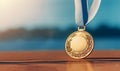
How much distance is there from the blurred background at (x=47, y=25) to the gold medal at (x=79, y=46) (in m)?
0.31

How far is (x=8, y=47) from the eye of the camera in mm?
1354

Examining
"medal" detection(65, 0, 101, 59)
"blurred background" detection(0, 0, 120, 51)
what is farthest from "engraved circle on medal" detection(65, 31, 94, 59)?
"blurred background" detection(0, 0, 120, 51)

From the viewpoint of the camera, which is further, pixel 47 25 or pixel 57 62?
pixel 47 25

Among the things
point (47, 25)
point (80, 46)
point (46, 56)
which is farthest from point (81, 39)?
point (47, 25)

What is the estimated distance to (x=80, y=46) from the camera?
948 millimetres

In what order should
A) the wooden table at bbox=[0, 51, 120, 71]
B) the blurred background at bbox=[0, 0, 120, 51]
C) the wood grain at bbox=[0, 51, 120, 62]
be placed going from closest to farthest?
1. the wooden table at bbox=[0, 51, 120, 71]
2. the wood grain at bbox=[0, 51, 120, 62]
3. the blurred background at bbox=[0, 0, 120, 51]

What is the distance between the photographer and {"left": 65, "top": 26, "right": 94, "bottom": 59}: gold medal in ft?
3.10

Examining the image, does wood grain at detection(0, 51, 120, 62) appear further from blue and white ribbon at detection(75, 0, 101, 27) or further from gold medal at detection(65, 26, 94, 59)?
blue and white ribbon at detection(75, 0, 101, 27)

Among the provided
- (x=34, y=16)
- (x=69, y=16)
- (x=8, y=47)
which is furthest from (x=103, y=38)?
(x=8, y=47)

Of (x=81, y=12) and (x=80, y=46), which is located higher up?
(x=81, y=12)

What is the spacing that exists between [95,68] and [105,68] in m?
0.03

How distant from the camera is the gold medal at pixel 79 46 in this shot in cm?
95

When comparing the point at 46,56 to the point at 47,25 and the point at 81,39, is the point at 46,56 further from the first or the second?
the point at 47,25

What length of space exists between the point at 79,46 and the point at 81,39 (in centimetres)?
3
